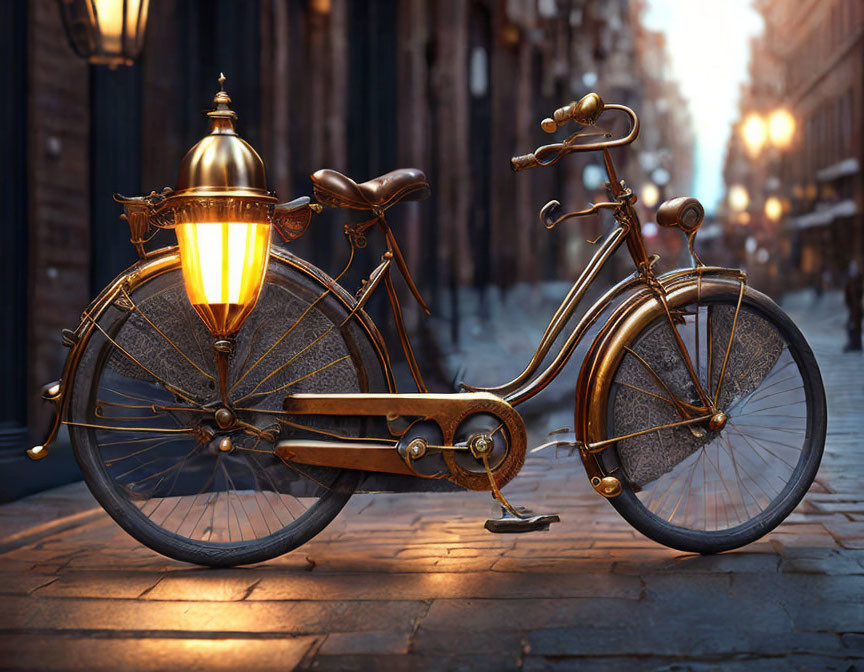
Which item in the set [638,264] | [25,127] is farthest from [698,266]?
[25,127]

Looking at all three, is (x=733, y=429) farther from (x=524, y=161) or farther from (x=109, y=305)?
(x=109, y=305)

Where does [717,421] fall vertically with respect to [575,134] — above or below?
below

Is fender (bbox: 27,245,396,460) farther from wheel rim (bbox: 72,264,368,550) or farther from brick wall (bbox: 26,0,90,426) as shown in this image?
brick wall (bbox: 26,0,90,426)

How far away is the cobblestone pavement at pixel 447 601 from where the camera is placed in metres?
2.96

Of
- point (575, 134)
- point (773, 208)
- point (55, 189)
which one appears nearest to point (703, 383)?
point (575, 134)

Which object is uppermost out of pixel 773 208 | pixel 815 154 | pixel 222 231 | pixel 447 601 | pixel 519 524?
pixel 815 154

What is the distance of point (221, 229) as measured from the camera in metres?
3.71

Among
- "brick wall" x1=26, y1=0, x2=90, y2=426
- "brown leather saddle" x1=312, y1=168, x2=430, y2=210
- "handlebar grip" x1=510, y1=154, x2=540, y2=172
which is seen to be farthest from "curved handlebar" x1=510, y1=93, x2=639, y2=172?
"brick wall" x1=26, y1=0, x2=90, y2=426

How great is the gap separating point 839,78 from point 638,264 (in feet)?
153

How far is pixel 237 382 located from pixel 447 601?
1022mm

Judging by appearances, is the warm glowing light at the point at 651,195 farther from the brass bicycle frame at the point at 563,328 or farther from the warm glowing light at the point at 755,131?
the brass bicycle frame at the point at 563,328

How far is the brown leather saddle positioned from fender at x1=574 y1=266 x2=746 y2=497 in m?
0.81

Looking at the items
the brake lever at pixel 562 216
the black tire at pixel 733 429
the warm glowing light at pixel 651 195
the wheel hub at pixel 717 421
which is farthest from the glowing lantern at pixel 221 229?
the warm glowing light at pixel 651 195

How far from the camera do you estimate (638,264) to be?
13.1 feet
